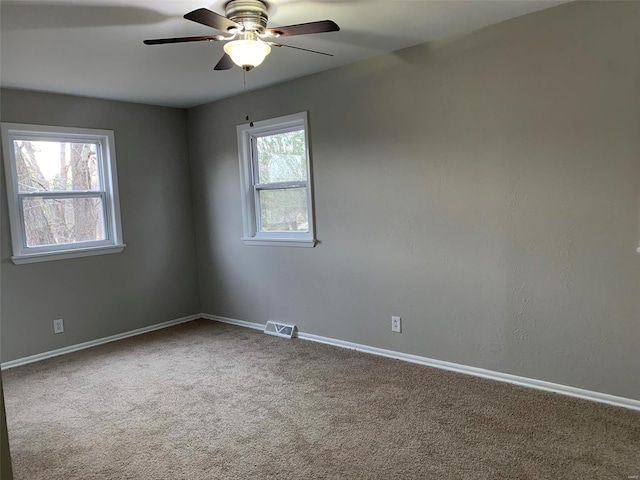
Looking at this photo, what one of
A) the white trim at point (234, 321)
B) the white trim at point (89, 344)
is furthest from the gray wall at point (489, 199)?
the white trim at point (89, 344)

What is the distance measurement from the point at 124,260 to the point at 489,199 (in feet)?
11.5

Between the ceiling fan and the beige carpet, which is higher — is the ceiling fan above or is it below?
above

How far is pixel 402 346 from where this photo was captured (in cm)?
366

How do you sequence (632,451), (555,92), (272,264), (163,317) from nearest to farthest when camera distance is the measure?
(632,451)
(555,92)
(272,264)
(163,317)

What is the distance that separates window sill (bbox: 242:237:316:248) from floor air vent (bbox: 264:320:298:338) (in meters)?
0.77

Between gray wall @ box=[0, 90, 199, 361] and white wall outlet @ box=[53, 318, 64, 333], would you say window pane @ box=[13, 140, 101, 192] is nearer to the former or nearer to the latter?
gray wall @ box=[0, 90, 199, 361]

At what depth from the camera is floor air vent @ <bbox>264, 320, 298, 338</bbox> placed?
4355 mm

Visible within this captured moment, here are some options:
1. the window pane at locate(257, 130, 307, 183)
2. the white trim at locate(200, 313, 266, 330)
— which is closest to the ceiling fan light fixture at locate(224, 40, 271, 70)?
the window pane at locate(257, 130, 307, 183)

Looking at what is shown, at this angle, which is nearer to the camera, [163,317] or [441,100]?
[441,100]

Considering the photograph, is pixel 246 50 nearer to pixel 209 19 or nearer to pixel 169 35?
pixel 209 19

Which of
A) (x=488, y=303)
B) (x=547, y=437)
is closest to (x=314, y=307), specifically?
(x=488, y=303)

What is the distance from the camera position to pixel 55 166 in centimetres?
423

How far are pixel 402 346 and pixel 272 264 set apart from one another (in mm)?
1531

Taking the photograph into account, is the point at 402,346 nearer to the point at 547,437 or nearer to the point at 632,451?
the point at 547,437
